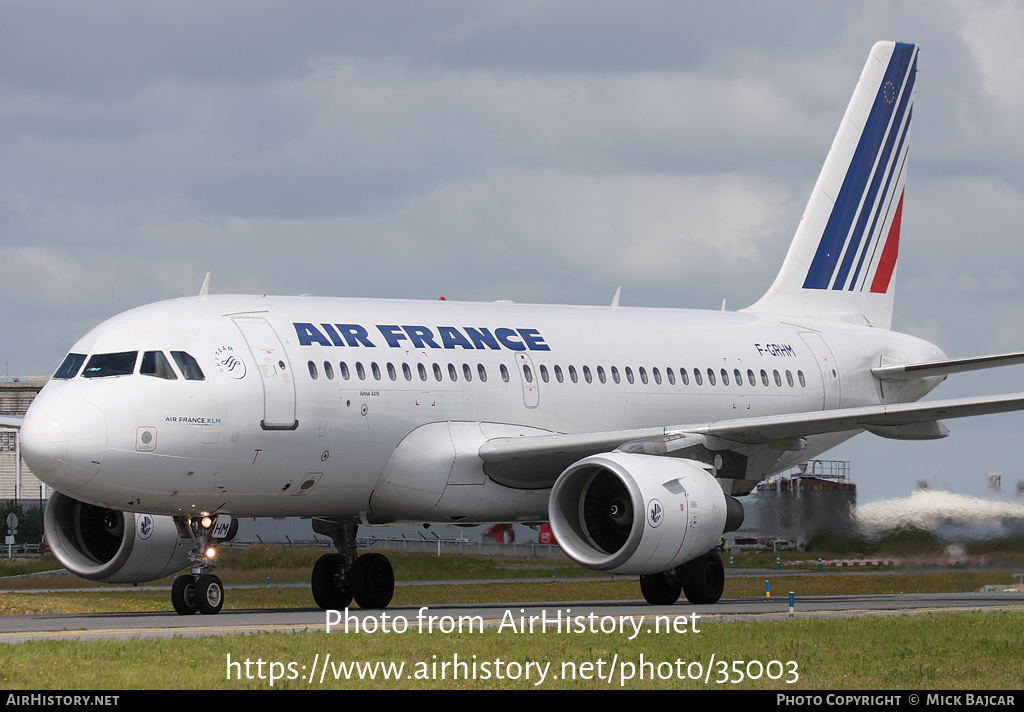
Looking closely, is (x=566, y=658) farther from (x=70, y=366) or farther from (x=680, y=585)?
(x=680, y=585)

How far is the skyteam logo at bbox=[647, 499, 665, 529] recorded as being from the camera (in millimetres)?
20953

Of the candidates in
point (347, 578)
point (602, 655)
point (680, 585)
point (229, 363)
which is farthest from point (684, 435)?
point (602, 655)

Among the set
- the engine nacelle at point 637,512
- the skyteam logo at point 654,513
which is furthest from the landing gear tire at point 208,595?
the skyteam logo at point 654,513

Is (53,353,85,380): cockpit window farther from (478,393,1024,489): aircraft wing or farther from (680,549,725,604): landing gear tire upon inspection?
(680,549,725,604): landing gear tire

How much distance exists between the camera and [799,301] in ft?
105

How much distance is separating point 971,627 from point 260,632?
27.6 feet

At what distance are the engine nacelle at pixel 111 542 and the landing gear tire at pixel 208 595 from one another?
7.82ft

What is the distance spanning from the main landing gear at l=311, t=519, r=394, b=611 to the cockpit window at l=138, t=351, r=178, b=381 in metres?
5.40

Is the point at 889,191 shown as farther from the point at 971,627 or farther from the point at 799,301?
the point at 971,627

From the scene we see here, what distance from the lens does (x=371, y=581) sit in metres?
24.8

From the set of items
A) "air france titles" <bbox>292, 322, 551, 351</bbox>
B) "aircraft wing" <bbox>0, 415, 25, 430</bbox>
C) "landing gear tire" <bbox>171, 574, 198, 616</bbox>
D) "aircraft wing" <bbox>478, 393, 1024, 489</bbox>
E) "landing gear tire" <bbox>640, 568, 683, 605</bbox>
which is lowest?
"landing gear tire" <bbox>640, 568, 683, 605</bbox>

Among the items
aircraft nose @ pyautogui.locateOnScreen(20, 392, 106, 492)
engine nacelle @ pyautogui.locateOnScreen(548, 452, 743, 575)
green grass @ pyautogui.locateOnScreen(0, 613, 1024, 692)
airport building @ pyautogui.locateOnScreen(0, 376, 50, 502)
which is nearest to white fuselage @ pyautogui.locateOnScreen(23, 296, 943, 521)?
aircraft nose @ pyautogui.locateOnScreen(20, 392, 106, 492)

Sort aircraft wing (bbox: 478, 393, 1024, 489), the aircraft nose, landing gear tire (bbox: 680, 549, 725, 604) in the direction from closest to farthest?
1. the aircraft nose
2. aircraft wing (bbox: 478, 393, 1024, 489)
3. landing gear tire (bbox: 680, 549, 725, 604)
